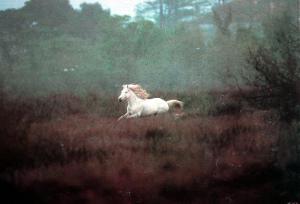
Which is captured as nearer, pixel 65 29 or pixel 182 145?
pixel 182 145

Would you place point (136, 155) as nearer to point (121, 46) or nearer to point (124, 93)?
point (124, 93)

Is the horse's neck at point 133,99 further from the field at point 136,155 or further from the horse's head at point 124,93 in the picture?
the field at point 136,155

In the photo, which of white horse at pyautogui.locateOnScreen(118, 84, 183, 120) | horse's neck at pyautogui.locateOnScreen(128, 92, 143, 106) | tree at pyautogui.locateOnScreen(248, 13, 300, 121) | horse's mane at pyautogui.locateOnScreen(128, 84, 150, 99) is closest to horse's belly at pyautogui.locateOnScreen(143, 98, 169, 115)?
white horse at pyautogui.locateOnScreen(118, 84, 183, 120)

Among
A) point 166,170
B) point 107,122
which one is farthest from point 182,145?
point 107,122

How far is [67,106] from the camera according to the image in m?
5.71

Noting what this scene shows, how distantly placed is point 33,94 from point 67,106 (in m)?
0.42

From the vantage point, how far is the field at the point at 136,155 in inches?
206

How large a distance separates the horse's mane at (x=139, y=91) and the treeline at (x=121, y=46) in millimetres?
92

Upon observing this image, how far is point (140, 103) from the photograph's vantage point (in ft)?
20.9

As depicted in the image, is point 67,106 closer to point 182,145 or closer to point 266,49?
point 182,145

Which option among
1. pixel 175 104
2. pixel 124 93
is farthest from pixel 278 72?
pixel 124 93

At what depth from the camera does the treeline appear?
5.84 metres

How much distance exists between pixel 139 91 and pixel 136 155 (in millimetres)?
1215

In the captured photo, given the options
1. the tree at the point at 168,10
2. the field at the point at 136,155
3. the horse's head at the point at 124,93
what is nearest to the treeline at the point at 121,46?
the tree at the point at 168,10
